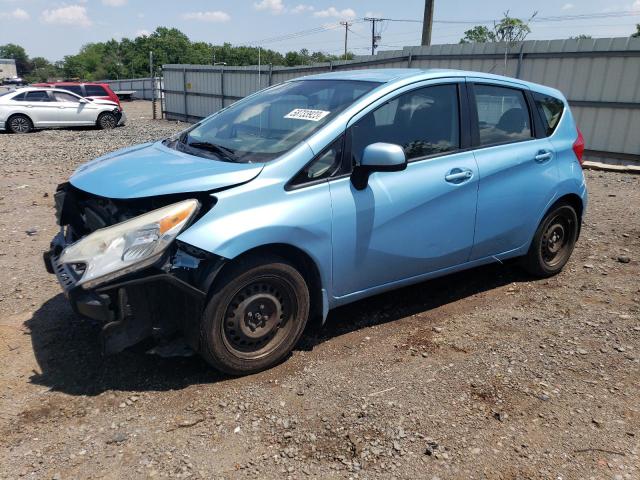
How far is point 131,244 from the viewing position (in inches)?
111

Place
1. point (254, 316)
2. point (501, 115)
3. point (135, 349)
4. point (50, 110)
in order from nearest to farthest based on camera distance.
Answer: point (254, 316) → point (135, 349) → point (501, 115) → point (50, 110)

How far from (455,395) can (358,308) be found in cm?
130

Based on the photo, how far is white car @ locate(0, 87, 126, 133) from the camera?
56.4 feet

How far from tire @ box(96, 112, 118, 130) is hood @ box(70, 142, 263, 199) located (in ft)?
55.0

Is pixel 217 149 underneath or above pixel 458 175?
above

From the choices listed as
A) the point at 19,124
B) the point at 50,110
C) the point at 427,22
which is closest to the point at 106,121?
the point at 50,110

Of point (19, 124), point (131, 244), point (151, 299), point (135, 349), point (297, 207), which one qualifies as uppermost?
point (297, 207)

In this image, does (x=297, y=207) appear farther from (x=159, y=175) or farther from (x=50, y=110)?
(x=50, y=110)

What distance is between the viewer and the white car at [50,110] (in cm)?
1720

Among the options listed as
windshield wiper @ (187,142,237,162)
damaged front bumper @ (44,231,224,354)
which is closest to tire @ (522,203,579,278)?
windshield wiper @ (187,142,237,162)

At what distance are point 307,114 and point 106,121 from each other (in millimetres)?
17392

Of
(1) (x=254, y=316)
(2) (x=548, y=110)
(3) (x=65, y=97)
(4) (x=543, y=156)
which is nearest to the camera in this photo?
(1) (x=254, y=316)

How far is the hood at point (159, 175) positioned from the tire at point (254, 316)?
1.64ft

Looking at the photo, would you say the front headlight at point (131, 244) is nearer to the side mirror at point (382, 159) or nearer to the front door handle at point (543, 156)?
the side mirror at point (382, 159)
